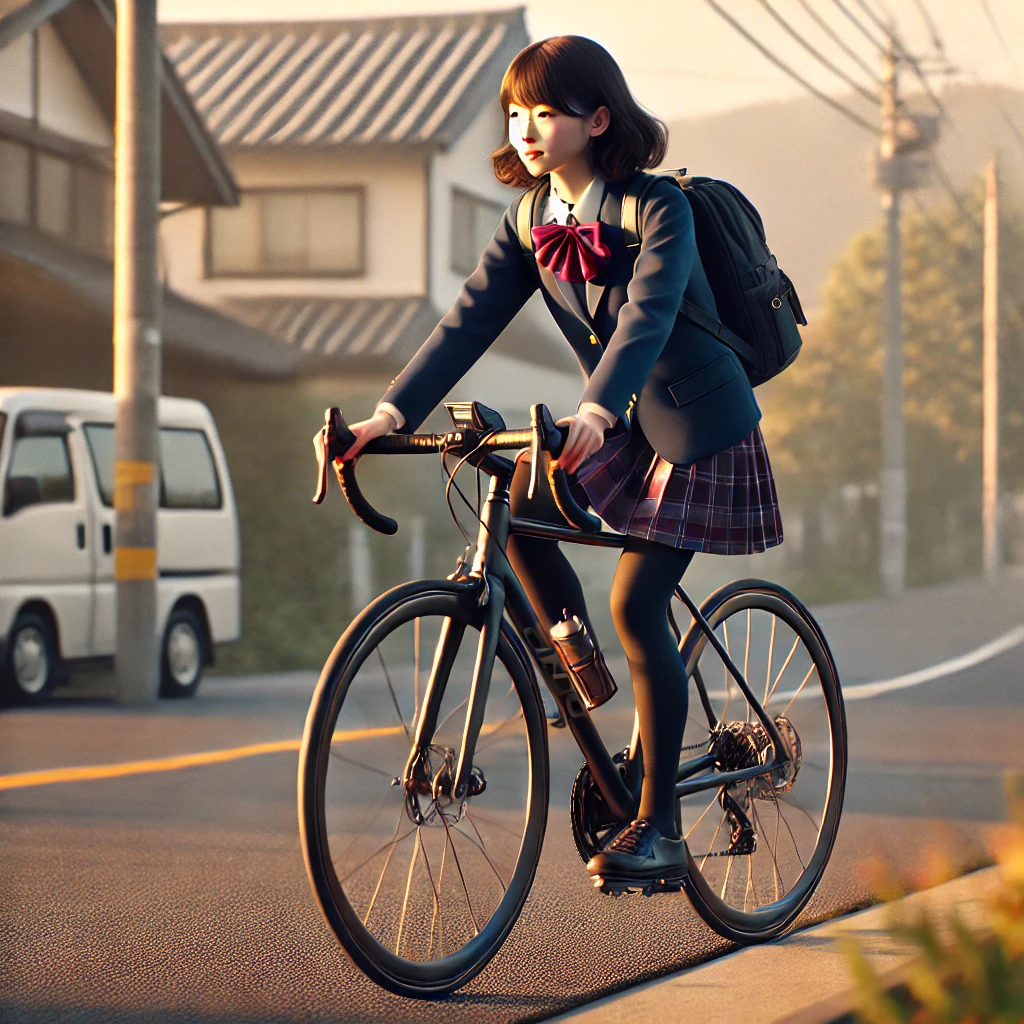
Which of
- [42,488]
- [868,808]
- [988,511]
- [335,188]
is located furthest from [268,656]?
[988,511]

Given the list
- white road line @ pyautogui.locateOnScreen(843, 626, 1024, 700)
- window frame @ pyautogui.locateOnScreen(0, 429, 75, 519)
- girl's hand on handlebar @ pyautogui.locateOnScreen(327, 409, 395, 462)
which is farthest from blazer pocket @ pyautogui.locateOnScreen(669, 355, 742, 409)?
window frame @ pyautogui.locateOnScreen(0, 429, 75, 519)

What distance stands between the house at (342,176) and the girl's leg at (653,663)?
1247 cm

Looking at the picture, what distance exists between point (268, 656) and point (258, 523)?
165cm

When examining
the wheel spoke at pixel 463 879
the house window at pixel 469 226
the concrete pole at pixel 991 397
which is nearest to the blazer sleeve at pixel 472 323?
the wheel spoke at pixel 463 879

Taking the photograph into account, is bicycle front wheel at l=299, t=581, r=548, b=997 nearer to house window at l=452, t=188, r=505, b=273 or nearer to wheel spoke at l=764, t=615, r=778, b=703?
wheel spoke at l=764, t=615, r=778, b=703

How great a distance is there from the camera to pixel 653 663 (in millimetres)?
3139

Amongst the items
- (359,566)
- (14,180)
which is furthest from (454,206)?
(14,180)

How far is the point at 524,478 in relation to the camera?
10.2 feet

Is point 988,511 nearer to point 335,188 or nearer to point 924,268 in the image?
point 924,268

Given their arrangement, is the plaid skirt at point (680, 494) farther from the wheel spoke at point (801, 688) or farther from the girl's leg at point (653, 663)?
the wheel spoke at point (801, 688)

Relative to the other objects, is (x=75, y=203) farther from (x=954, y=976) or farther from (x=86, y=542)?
(x=954, y=976)

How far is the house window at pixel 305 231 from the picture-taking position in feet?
53.8

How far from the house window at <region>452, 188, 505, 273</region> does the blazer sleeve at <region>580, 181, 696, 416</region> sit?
14.0 metres

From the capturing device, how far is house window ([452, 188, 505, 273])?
55.7ft
